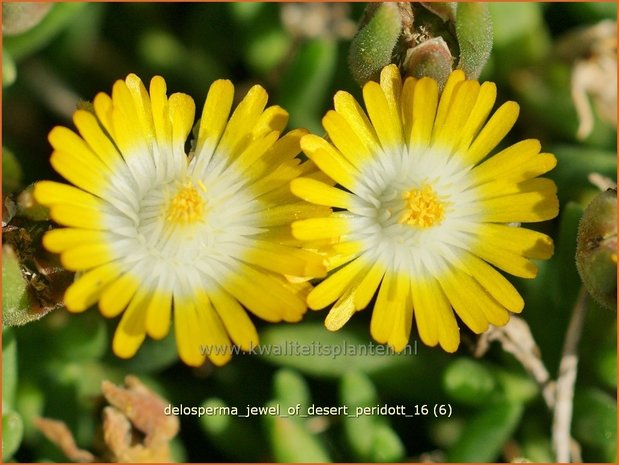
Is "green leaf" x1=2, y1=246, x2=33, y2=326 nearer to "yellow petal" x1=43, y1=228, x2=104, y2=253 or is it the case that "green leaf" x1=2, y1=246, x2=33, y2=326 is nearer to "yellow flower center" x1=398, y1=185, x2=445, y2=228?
"yellow petal" x1=43, y1=228, x2=104, y2=253

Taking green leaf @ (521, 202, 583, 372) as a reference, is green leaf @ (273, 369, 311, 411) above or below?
below

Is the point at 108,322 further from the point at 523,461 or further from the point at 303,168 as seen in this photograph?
the point at 523,461

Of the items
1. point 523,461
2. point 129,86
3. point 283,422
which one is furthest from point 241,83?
point 523,461

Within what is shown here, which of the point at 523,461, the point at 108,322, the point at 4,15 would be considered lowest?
the point at 523,461

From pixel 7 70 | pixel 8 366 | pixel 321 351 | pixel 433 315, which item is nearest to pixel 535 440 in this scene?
pixel 321 351

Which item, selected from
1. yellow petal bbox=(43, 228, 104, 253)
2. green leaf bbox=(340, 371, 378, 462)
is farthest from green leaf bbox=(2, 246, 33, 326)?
green leaf bbox=(340, 371, 378, 462)

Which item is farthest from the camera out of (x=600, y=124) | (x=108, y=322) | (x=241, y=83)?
(x=241, y=83)
